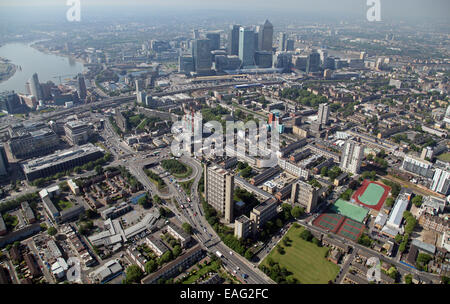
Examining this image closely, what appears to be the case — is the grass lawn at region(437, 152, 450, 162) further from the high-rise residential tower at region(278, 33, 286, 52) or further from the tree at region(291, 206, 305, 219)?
the high-rise residential tower at region(278, 33, 286, 52)

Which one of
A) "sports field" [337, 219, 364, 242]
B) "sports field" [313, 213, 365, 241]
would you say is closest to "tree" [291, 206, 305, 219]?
"sports field" [313, 213, 365, 241]

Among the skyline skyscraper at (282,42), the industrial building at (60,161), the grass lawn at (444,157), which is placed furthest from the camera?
the skyline skyscraper at (282,42)

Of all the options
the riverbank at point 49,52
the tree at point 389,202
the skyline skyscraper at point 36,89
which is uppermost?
the riverbank at point 49,52

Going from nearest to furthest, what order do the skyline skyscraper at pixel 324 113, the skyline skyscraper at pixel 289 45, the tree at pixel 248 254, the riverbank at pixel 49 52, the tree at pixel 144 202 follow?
1. the tree at pixel 248 254
2. the tree at pixel 144 202
3. the skyline skyscraper at pixel 324 113
4. the riverbank at pixel 49 52
5. the skyline skyscraper at pixel 289 45

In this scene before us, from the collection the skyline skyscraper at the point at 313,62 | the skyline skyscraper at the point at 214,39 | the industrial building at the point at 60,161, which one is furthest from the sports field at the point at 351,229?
the skyline skyscraper at the point at 214,39

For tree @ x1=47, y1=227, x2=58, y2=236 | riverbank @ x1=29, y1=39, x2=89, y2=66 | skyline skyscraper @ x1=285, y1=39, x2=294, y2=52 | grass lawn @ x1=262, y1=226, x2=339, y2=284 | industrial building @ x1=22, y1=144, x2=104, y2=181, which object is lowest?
grass lawn @ x1=262, y1=226, x2=339, y2=284

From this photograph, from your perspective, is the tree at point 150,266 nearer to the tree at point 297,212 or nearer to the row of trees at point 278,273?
the row of trees at point 278,273

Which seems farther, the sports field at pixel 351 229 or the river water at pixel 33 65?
the river water at pixel 33 65
